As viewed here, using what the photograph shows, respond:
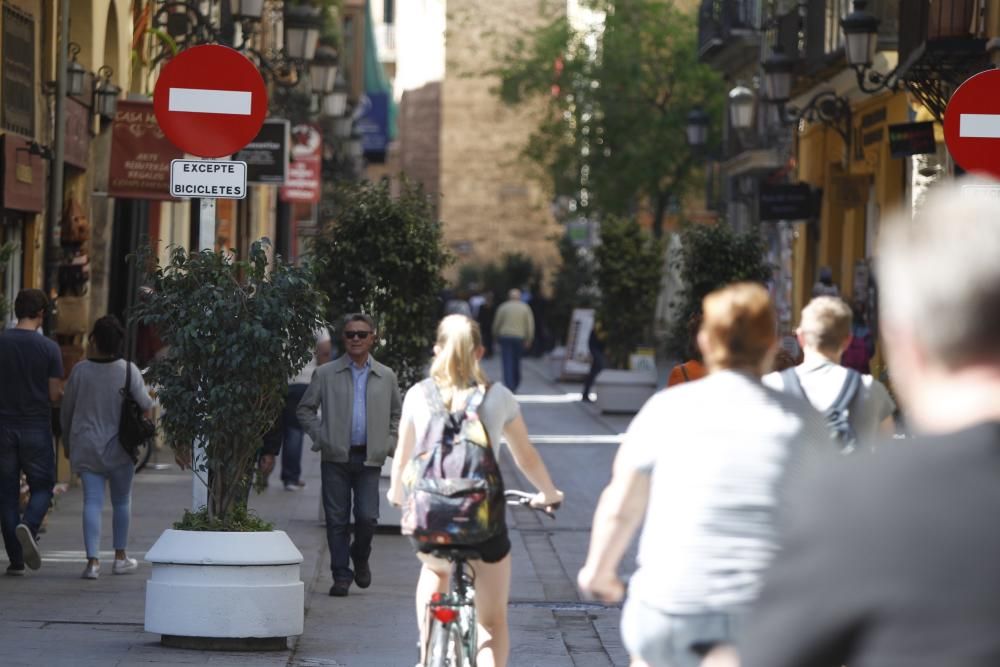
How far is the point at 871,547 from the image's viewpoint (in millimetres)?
2479

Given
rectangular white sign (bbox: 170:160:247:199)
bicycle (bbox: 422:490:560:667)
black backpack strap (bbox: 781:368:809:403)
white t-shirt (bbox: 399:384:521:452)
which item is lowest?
bicycle (bbox: 422:490:560:667)

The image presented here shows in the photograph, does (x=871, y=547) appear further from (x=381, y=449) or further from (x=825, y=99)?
(x=825, y=99)

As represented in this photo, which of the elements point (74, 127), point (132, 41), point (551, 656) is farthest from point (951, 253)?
point (132, 41)

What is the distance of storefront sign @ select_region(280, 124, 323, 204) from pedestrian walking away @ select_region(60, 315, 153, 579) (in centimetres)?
1997

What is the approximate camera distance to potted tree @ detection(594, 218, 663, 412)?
30.9 metres

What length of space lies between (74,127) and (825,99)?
13456 millimetres

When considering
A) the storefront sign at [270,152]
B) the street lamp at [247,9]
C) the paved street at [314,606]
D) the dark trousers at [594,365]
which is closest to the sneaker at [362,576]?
the paved street at [314,606]

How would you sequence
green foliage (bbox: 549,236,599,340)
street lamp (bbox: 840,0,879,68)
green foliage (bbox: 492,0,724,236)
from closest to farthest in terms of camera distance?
street lamp (bbox: 840,0,879,68)
green foliage (bbox: 549,236,599,340)
green foliage (bbox: 492,0,724,236)

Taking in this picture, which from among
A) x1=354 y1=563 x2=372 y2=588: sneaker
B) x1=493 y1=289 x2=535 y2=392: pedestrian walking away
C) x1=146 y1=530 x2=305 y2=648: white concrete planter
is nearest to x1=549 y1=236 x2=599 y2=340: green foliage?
x1=493 y1=289 x2=535 y2=392: pedestrian walking away

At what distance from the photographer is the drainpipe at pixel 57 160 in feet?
55.3

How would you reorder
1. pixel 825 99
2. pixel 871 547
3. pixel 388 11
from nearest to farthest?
pixel 871 547
pixel 825 99
pixel 388 11

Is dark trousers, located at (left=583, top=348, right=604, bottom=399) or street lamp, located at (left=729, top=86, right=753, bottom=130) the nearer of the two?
street lamp, located at (left=729, top=86, right=753, bottom=130)

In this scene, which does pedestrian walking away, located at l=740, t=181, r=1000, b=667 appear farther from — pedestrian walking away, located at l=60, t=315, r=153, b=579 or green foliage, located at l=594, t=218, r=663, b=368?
green foliage, located at l=594, t=218, r=663, b=368

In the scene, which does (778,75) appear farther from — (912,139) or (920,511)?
(920,511)
